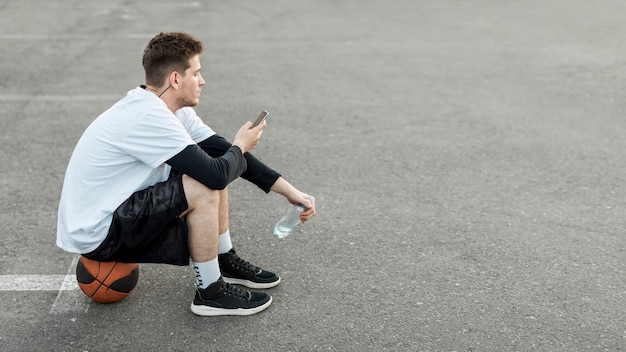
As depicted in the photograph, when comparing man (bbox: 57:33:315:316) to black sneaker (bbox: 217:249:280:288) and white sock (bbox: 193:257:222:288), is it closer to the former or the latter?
white sock (bbox: 193:257:222:288)

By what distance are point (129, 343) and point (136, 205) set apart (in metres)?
0.69

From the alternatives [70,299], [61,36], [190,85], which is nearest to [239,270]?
[70,299]

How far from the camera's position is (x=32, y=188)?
572 cm

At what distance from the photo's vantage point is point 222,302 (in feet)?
13.5

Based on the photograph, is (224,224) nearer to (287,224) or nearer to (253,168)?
(253,168)

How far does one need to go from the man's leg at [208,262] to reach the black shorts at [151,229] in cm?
5

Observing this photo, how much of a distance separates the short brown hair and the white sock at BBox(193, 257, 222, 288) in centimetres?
96

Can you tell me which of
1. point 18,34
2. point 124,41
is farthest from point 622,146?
point 18,34

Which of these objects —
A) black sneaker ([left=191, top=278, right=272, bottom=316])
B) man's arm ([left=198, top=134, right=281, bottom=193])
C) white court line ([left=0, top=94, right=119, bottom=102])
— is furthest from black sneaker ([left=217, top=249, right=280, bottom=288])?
white court line ([left=0, top=94, right=119, bottom=102])

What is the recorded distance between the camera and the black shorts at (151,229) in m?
3.85

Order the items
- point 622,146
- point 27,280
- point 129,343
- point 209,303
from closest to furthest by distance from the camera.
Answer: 1. point 129,343
2. point 209,303
3. point 27,280
4. point 622,146

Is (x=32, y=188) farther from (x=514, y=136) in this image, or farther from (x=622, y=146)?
(x=622, y=146)

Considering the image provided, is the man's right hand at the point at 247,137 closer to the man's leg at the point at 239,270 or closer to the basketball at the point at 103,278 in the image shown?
the man's leg at the point at 239,270

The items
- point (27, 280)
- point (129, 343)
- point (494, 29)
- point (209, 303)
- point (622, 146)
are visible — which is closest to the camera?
point (129, 343)
